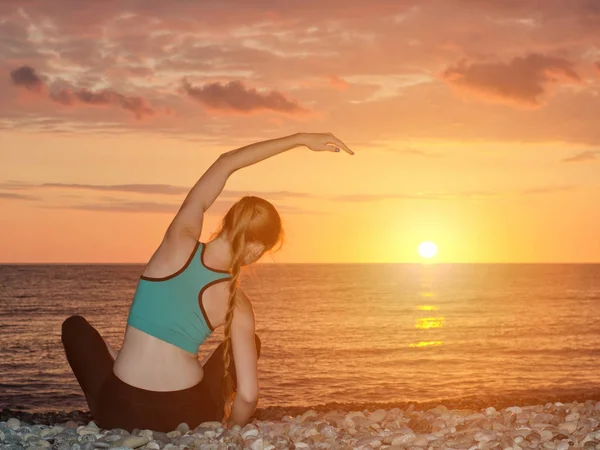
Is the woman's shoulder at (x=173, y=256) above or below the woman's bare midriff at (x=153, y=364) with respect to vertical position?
above

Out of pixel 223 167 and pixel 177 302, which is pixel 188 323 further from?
pixel 223 167

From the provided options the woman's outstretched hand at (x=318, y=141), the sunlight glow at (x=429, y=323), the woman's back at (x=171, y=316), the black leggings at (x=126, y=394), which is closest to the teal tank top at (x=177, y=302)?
the woman's back at (x=171, y=316)

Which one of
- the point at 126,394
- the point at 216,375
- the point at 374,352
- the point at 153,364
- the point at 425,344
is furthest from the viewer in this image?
the point at 425,344

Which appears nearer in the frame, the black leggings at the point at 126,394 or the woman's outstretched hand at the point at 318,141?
the woman's outstretched hand at the point at 318,141

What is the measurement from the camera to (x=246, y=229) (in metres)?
5.54

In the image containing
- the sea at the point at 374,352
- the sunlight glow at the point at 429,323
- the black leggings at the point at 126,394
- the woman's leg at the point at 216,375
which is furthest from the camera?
the sunlight glow at the point at 429,323

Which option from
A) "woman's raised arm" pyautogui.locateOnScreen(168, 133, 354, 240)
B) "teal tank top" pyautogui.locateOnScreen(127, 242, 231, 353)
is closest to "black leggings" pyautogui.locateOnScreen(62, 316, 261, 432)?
"teal tank top" pyautogui.locateOnScreen(127, 242, 231, 353)

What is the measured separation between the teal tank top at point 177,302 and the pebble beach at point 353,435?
0.85 m

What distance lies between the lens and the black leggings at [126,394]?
602 centimetres

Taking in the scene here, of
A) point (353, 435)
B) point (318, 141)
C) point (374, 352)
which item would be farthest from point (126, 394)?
point (374, 352)

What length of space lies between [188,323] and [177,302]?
205 mm

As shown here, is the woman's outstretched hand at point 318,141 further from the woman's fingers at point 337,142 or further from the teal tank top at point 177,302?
the teal tank top at point 177,302

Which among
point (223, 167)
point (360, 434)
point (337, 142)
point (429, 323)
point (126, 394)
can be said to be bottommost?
point (429, 323)

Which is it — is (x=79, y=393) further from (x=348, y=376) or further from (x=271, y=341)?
(x=271, y=341)
